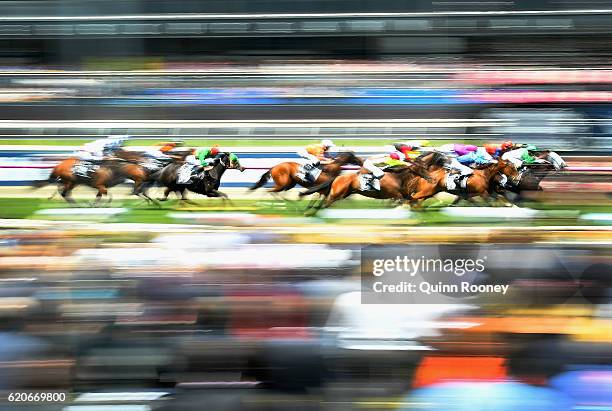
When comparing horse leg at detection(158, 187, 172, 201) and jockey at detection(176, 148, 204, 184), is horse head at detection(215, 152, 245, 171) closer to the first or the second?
jockey at detection(176, 148, 204, 184)

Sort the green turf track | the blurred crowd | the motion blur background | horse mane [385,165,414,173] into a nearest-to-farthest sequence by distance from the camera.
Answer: the blurred crowd, the motion blur background, the green turf track, horse mane [385,165,414,173]

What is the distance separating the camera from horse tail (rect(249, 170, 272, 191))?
314 cm

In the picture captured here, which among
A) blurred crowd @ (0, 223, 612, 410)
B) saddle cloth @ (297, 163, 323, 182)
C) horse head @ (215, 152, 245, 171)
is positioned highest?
horse head @ (215, 152, 245, 171)

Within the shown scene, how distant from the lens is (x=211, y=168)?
3133mm

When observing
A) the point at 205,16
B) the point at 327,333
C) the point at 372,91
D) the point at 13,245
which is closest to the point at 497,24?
the point at 372,91

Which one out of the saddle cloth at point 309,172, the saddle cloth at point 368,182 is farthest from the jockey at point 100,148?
the saddle cloth at point 368,182

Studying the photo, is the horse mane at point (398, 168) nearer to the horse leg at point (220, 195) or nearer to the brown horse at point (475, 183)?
the brown horse at point (475, 183)

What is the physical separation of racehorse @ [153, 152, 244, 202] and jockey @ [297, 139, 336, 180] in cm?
30

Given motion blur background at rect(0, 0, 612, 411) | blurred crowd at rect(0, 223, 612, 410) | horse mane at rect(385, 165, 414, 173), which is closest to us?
blurred crowd at rect(0, 223, 612, 410)

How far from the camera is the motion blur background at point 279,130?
2.43 metres

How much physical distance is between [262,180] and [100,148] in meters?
0.66

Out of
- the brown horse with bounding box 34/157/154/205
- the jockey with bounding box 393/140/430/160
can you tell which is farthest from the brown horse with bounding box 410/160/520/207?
the brown horse with bounding box 34/157/154/205

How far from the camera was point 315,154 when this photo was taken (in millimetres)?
3139

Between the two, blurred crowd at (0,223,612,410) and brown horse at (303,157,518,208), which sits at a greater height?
brown horse at (303,157,518,208)
